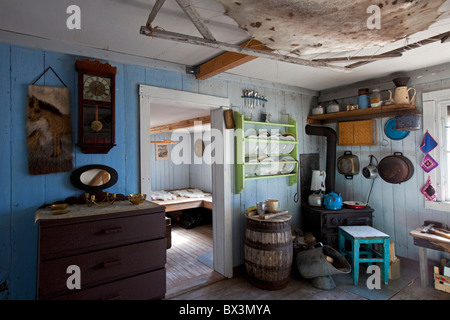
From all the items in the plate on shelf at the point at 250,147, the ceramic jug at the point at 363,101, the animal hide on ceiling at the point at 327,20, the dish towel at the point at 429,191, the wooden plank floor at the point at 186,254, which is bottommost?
the wooden plank floor at the point at 186,254

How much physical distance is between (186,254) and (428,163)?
3304 millimetres

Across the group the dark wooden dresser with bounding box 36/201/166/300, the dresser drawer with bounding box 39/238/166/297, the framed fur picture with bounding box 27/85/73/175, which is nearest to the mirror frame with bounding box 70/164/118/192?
the framed fur picture with bounding box 27/85/73/175

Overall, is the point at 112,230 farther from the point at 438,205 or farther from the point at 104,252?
the point at 438,205

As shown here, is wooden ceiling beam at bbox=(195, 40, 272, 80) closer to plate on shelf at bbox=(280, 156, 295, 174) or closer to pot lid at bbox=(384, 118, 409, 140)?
plate on shelf at bbox=(280, 156, 295, 174)

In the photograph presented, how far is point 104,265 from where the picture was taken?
1.73 metres

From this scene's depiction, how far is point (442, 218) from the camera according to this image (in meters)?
2.91

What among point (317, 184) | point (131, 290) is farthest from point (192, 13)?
point (317, 184)

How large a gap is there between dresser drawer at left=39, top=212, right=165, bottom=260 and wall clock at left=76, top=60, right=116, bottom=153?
685 millimetres

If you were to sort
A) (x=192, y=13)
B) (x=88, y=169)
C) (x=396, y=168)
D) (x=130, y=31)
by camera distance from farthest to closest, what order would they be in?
(x=396, y=168)
(x=88, y=169)
(x=130, y=31)
(x=192, y=13)

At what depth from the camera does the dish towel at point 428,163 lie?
9.62 feet

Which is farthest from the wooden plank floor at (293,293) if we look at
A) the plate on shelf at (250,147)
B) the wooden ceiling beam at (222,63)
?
the wooden ceiling beam at (222,63)

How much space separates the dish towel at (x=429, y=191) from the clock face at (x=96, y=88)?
11.2 feet

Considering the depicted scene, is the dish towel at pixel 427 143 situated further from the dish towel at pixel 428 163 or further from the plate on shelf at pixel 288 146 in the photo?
the plate on shelf at pixel 288 146

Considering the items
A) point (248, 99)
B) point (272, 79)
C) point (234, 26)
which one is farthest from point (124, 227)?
point (272, 79)
